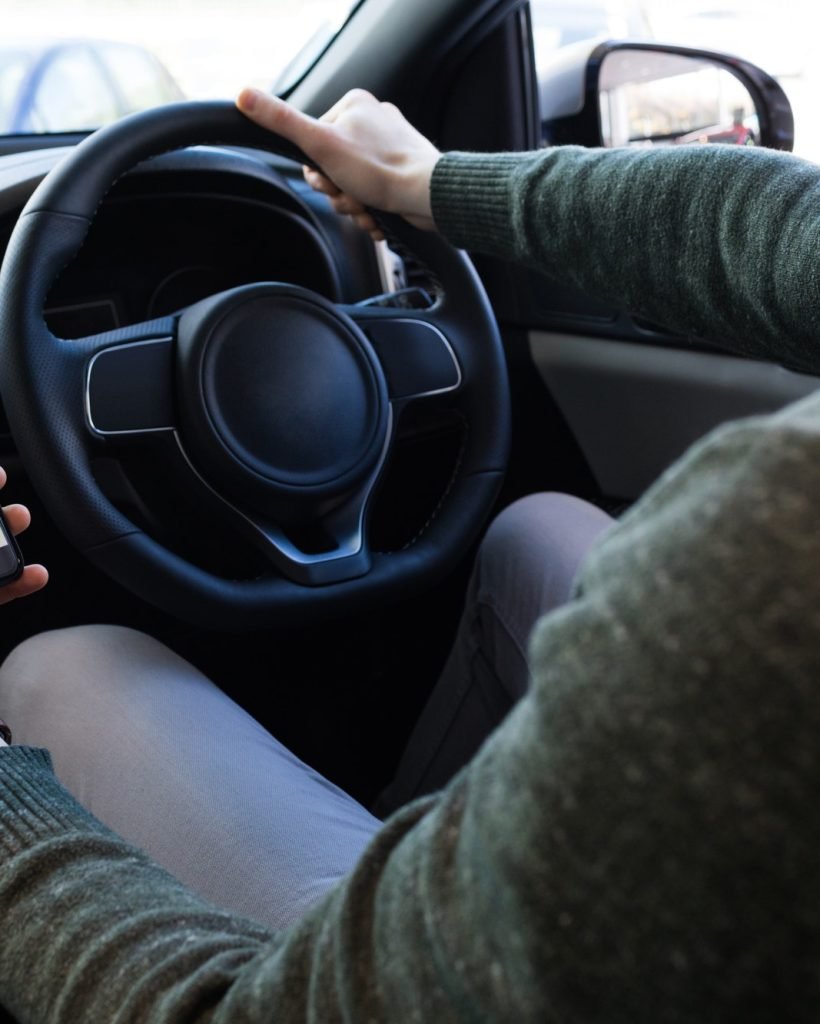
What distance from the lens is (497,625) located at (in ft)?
3.09

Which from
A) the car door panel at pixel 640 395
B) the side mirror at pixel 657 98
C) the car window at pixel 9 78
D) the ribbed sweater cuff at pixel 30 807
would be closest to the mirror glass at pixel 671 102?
the side mirror at pixel 657 98

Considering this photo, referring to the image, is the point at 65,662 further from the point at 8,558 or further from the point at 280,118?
the point at 280,118

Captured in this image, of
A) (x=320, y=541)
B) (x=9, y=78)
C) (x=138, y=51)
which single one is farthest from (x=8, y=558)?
(x=138, y=51)

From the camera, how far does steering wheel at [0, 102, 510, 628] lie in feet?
2.65

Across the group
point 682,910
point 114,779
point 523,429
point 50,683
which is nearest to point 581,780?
point 682,910

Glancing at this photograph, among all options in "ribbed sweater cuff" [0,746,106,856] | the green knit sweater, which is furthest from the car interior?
the green knit sweater

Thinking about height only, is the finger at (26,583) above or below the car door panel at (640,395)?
above

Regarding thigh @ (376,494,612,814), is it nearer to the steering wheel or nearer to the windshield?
the steering wheel

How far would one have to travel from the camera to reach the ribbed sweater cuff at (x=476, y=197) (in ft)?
2.80

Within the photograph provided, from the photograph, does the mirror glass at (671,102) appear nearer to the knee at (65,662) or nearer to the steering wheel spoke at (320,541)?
the steering wheel spoke at (320,541)

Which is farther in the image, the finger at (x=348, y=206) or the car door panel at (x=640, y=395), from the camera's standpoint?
the car door panel at (x=640, y=395)

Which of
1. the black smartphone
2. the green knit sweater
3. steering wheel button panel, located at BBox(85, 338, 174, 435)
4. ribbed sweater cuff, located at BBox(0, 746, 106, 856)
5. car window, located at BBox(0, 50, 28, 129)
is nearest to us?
the green knit sweater

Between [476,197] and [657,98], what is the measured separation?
59 cm

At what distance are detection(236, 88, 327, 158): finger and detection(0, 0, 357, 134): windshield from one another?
40 cm
